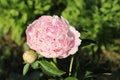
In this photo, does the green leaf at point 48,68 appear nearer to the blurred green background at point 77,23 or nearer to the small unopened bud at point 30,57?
the small unopened bud at point 30,57

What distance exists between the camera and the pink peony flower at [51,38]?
1778mm

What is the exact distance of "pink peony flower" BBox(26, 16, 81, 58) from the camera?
178 cm

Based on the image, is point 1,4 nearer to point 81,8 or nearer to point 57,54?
point 81,8

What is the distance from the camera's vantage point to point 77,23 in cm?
422

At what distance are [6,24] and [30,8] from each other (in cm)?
34

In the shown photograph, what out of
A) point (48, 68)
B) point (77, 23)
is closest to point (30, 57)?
point (48, 68)

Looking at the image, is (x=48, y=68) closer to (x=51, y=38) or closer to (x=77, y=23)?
(x=51, y=38)

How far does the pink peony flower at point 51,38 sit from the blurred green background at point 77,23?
2241mm

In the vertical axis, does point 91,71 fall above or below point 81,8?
below

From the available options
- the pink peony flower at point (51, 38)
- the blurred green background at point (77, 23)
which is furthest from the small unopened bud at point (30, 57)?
the blurred green background at point (77, 23)

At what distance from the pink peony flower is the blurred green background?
7.35 feet

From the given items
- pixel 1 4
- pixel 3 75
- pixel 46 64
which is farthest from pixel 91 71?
pixel 1 4

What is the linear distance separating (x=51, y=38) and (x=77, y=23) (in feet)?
8.08

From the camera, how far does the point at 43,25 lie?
180cm
